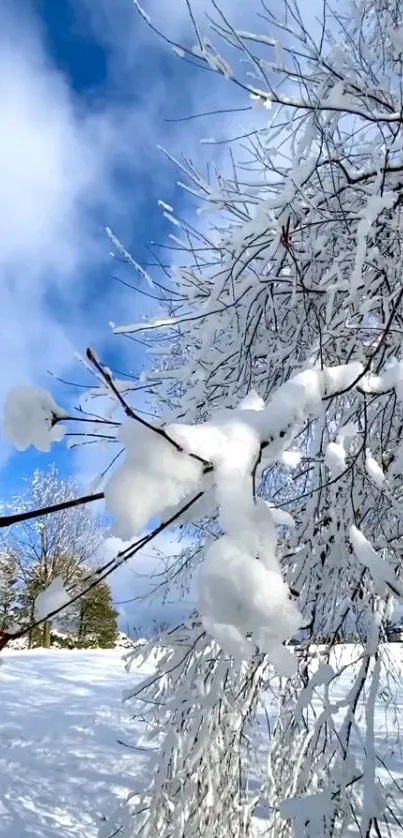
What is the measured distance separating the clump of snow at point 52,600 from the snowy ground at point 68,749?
2.23 meters

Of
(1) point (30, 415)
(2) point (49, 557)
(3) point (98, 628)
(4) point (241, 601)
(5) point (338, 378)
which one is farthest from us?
(3) point (98, 628)

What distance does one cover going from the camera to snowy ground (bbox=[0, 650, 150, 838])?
515cm

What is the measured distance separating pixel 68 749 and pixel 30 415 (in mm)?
7026

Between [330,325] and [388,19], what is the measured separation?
1.72 meters

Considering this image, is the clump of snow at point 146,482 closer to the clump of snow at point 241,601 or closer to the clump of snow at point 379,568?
the clump of snow at point 241,601

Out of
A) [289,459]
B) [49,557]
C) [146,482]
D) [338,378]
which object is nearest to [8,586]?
[49,557]

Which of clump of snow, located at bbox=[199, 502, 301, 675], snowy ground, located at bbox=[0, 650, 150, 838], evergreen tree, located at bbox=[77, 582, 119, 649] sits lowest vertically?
snowy ground, located at bbox=[0, 650, 150, 838]

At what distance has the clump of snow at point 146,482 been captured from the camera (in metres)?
0.71

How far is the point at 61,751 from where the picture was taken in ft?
21.6

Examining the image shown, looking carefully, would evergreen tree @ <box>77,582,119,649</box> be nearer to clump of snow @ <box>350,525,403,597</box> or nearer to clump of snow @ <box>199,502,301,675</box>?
clump of snow @ <box>350,525,403,597</box>

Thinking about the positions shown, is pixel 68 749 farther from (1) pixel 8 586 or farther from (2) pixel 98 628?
(2) pixel 98 628

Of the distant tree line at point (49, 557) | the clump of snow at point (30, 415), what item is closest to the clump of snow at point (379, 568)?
the clump of snow at point (30, 415)

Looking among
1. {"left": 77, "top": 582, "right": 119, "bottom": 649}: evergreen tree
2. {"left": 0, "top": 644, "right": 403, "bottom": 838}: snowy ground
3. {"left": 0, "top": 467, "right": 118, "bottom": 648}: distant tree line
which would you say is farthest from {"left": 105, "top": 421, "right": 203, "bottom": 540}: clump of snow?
{"left": 77, "top": 582, "right": 119, "bottom": 649}: evergreen tree

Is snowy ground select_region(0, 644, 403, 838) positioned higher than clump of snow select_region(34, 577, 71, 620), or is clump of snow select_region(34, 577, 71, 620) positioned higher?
clump of snow select_region(34, 577, 71, 620)
